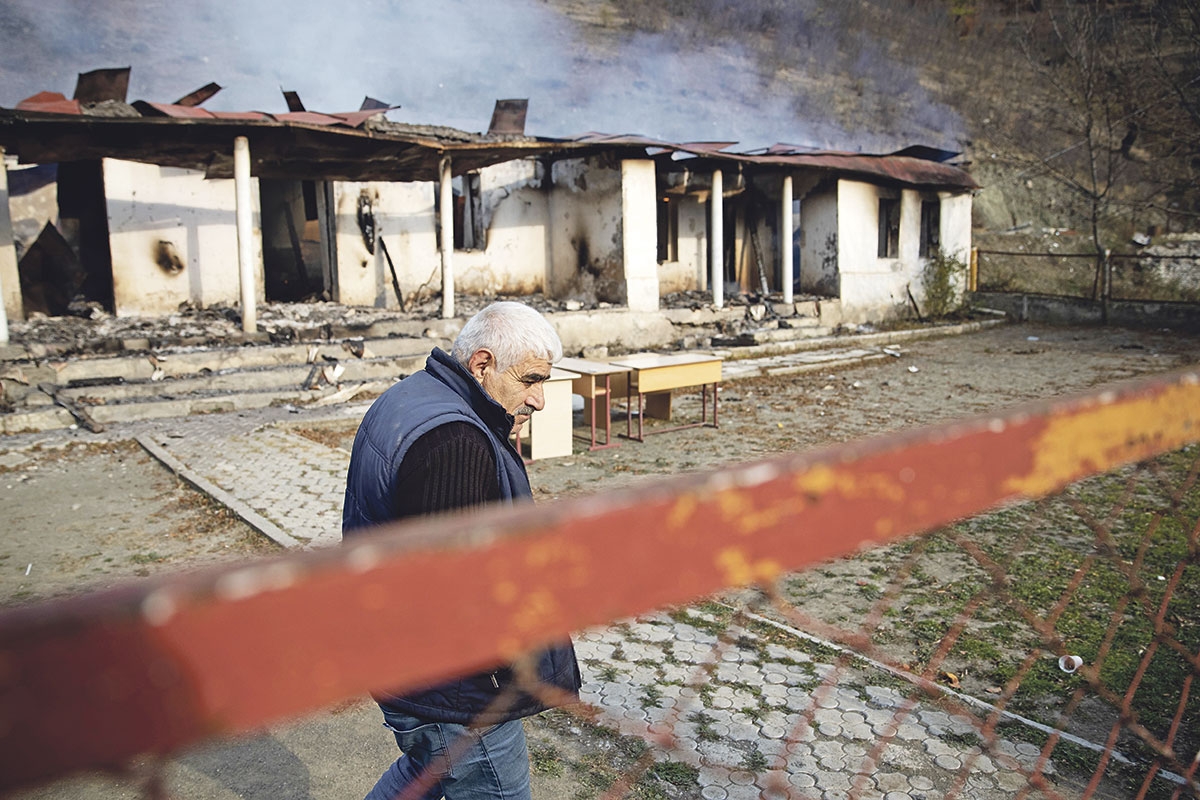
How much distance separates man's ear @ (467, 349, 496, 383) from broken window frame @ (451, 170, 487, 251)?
1543 centimetres

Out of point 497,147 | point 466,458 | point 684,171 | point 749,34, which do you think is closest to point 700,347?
point 684,171

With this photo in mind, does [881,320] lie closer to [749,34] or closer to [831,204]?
[831,204]

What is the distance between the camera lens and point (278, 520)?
19.4 feet

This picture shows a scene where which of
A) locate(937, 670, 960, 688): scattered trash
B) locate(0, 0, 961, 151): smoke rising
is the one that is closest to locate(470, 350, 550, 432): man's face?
locate(937, 670, 960, 688): scattered trash

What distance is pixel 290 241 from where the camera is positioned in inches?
720

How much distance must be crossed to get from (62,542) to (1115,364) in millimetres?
14648

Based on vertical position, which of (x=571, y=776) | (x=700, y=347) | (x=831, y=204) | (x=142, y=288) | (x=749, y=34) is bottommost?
(x=571, y=776)


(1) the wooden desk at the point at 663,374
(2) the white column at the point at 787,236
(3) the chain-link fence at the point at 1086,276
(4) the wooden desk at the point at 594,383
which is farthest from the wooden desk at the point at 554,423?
(3) the chain-link fence at the point at 1086,276

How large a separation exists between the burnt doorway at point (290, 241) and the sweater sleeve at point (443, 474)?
16729 millimetres

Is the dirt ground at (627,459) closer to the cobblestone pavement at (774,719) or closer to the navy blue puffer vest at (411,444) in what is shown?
the cobblestone pavement at (774,719)

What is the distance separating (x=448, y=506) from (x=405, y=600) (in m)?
1.43

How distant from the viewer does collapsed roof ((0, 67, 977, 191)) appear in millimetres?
10312

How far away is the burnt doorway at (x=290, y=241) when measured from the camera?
18.0 m

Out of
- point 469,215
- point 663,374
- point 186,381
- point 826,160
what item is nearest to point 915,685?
point 663,374
